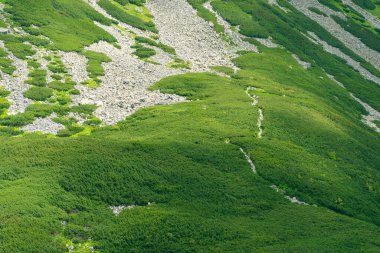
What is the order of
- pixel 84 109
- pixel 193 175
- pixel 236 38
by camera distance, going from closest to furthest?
pixel 193 175 < pixel 84 109 < pixel 236 38

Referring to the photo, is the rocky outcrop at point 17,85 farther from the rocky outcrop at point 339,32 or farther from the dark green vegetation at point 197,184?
the rocky outcrop at point 339,32

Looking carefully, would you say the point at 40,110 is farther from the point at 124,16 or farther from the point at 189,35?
the point at 189,35

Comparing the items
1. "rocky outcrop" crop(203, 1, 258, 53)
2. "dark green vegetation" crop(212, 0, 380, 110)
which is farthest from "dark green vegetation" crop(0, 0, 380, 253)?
"dark green vegetation" crop(212, 0, 380, 110)

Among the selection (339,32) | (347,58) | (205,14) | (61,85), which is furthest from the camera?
(339,32)

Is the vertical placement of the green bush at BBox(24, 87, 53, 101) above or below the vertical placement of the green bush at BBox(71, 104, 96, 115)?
below

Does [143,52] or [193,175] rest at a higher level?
[193,175]

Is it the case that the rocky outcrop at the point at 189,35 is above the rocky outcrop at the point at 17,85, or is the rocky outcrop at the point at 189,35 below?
above

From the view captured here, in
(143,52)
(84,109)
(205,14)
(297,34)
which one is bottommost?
(84,109)

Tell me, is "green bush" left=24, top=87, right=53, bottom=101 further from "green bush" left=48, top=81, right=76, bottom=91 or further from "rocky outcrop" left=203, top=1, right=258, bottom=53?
"rocky outcrop" left=203, top=1, right=258, bottom=53

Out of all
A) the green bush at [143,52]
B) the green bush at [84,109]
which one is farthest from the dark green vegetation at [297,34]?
the green bush at [84,109]

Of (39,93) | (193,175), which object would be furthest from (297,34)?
(193,175)

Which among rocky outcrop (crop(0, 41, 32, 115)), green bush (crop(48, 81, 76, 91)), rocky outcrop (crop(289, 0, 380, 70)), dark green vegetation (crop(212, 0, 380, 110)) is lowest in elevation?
rocky outcrop (crop(0, 41, 32, 115))

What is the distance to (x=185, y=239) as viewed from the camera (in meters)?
33.6

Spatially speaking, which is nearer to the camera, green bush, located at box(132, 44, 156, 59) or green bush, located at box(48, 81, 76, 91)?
green bush, located at box(48, 81, 76, 91)
